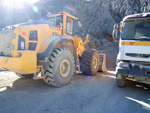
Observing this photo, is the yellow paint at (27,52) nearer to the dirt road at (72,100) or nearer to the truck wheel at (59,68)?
the truck wheel at (59,68)

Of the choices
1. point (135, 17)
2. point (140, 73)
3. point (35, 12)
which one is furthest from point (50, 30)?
point (35, 12)

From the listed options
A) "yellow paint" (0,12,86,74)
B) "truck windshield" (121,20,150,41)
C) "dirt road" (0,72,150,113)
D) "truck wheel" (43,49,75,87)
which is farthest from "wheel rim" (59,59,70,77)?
"truck windshield" (121,20,150,41)

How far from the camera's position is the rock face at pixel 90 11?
2264 cm

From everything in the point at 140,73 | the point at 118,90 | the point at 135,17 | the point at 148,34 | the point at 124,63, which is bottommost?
the point at 118,90

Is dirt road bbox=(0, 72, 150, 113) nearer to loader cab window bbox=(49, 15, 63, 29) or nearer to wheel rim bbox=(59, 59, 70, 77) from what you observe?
wheel rim bbox=(59, 59, 70, 77)

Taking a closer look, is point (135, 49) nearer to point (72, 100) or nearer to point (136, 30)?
point (136, 30)

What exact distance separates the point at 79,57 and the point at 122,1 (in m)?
22.9

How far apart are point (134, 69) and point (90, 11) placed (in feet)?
91.2

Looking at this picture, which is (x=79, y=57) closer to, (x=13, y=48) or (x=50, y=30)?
(x=50, y=30)

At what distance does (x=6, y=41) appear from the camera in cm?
387

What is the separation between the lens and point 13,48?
12.2 feet

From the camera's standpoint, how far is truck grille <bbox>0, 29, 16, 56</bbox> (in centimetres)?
378

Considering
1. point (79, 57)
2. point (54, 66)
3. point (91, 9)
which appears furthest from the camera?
point (91, 9)

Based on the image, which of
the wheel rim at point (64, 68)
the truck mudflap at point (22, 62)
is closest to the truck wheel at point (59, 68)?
the wheel rim at point (64, 68)
